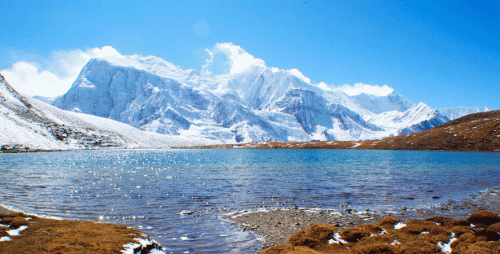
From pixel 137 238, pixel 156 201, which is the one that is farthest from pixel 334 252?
pixel 156 201

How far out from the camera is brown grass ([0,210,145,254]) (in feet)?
38.7

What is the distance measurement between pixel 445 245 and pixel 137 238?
48.5 feet

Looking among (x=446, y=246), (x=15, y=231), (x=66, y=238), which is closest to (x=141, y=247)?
(x=66, y=238)

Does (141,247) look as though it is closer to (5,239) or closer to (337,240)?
(5,239)

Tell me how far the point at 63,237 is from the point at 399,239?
16.2m

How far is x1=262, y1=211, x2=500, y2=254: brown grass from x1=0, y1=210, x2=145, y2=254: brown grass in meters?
7.54

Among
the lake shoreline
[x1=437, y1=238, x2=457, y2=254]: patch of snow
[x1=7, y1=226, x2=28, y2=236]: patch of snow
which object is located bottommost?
[x1=437, y1=238, x2=457, y2=254]: patch of snow

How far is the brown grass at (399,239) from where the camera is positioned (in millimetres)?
11250

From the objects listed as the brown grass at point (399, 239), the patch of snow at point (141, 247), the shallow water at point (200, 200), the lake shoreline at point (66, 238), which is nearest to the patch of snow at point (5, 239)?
the lake shoreline at point (66, 238)

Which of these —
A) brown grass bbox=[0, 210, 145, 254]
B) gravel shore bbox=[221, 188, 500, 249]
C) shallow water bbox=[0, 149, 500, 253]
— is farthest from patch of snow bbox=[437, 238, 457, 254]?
brown grass bbox=[0, 210, 145, 254]

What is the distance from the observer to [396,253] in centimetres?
1123

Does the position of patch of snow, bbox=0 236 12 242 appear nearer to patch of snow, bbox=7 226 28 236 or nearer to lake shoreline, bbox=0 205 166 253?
lake shoreline, bbox=0 205 166 253

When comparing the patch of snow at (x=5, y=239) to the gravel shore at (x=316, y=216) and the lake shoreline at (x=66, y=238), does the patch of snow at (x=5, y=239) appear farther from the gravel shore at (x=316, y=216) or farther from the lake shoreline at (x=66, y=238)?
the gravel shore at (x=316, y=216)

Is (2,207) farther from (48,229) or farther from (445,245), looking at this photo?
(445,245)
